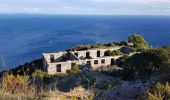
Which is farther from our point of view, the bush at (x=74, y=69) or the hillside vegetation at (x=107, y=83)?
the bush at (x=74, y=69)

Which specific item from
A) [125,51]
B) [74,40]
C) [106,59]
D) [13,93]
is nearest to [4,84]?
[13,93]

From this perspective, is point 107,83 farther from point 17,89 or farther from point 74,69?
point 74,69

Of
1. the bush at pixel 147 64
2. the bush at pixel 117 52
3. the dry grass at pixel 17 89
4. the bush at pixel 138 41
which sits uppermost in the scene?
the dry grass at pixel 17 89

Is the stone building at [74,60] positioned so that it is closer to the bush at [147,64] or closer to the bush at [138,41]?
the bush at [138,41]

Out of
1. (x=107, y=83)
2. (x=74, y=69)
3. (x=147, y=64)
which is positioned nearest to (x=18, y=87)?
(x=107, y=83)

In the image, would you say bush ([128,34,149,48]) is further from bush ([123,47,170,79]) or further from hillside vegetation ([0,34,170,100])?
bush ([123,47,170,79])

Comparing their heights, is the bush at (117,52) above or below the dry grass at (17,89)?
below

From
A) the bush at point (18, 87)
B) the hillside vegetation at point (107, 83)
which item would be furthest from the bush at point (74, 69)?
the bush at point (18, 87)

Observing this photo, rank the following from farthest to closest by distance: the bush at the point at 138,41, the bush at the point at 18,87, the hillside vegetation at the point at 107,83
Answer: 1. the bush at the point at 138,41
2. the hillside vegetation at the point at 107,83
3. the bush at the point at 18,87

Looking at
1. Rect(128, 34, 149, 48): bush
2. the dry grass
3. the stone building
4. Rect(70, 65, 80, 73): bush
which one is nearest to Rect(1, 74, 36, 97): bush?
the dry grass
